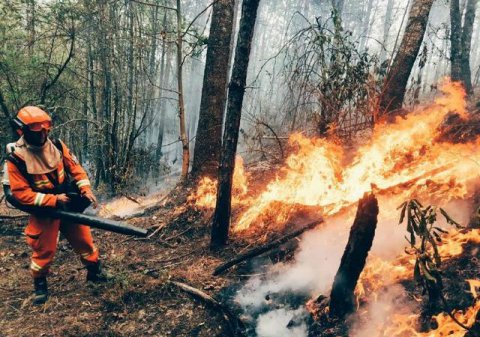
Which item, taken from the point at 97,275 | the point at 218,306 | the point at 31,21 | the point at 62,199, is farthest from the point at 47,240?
the point at 31,21

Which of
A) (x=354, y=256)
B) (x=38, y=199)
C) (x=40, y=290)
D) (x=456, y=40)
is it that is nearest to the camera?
(x=354, y=256)

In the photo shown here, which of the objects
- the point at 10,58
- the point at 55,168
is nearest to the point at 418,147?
the point at 55,168

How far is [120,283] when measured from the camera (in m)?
4.77

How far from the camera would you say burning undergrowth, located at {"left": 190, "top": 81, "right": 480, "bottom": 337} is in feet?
12.7

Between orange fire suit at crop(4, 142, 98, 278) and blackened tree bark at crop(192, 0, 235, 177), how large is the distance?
10.3 feet

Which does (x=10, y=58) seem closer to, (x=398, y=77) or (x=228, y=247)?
(x=228, y=247)

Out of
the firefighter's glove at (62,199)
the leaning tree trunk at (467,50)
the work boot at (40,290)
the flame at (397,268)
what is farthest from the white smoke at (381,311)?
the leaning tree trunk at (467,50)

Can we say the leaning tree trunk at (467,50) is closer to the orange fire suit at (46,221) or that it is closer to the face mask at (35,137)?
the orange fire suit at (46,221)

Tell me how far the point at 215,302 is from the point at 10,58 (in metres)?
8.99

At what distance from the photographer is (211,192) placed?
7.15 meters

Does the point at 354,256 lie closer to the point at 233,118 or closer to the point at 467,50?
the point at 233,118

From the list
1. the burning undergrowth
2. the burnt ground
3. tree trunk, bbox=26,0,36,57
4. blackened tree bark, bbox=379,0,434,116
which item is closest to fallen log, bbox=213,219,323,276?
the burnt ground

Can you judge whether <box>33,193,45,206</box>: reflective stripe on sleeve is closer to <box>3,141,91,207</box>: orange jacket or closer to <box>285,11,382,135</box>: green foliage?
<box>3,141,91,207</box>: orange jacket

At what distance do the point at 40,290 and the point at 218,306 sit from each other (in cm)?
247
